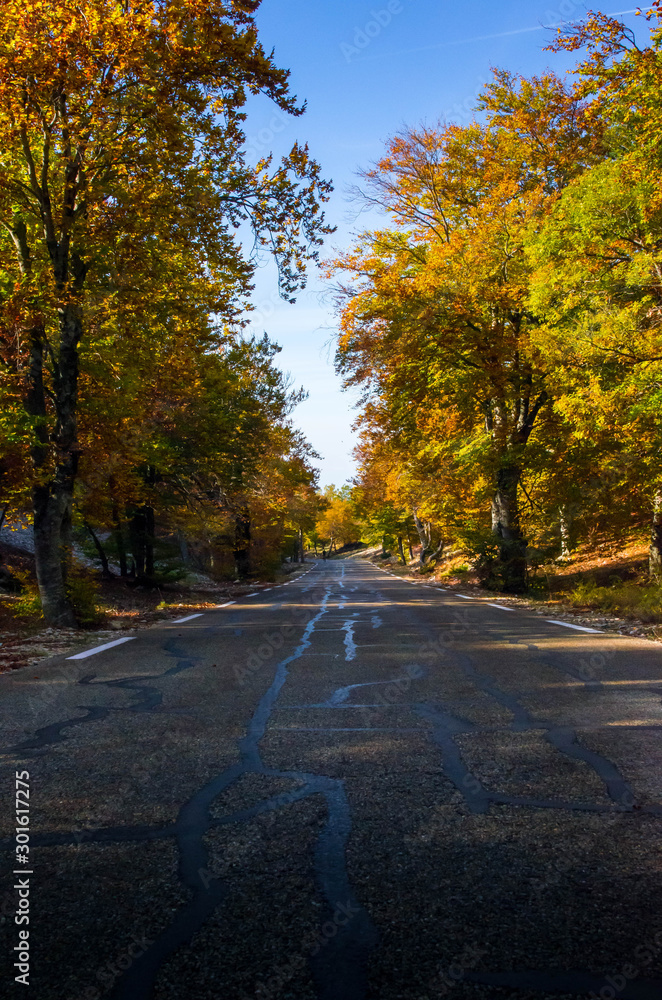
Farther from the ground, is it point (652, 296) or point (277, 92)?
point (277, 92)

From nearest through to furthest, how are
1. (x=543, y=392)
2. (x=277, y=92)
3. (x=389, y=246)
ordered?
(x=277, y=92), (x=543, y=392), (x=389, y=246)

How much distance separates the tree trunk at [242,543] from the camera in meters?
29.5

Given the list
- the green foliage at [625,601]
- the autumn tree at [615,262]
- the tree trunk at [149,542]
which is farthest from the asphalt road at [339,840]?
the tree trunk at [149,542]

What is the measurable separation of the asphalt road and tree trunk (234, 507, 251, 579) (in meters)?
22.3

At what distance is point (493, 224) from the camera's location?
17188 mm

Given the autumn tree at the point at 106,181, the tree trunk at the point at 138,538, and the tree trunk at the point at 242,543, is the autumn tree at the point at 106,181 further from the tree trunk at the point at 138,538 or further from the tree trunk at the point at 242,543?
the tree trunk at the point at 242,543

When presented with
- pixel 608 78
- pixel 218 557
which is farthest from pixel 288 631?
pixel 218 557

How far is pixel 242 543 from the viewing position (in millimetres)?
29938

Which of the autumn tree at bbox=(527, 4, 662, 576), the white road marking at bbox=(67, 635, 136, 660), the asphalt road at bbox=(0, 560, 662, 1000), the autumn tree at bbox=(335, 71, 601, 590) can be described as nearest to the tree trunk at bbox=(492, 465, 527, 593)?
the autumn tree at bbox=(335, 71, 601, 590)

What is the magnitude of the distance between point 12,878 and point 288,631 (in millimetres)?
7716

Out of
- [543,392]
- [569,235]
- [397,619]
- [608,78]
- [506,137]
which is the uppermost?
[506,137]

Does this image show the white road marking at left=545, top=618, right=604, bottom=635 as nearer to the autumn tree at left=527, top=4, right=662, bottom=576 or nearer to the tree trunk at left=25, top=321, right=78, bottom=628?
the autumn tree at left=527, top=4, right=662, bottom=576

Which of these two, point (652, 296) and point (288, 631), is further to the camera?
point (652, 296)

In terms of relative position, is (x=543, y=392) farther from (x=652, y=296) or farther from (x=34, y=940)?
(x=34, y=940)
